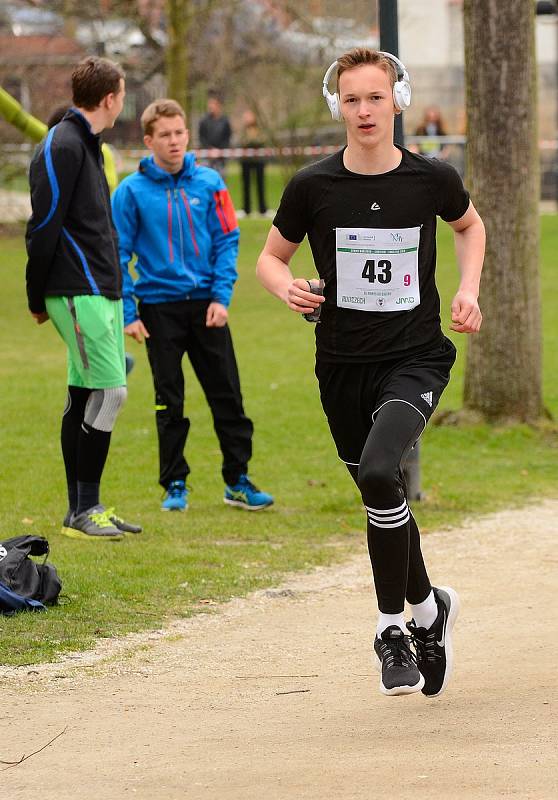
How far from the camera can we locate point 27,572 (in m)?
6.34

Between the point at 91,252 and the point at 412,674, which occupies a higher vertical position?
the point at 91,252

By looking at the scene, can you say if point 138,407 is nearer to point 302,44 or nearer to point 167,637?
point 167,637

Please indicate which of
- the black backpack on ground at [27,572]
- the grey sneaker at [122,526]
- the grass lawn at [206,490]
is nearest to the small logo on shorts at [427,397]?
the grass lawn at [206,490]

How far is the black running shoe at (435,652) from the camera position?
5.06m

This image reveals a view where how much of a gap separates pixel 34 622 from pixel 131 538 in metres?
1.69

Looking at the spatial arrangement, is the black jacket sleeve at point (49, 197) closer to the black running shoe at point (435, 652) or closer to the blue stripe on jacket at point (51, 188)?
the blue stripe on jacket at point (51, 188)

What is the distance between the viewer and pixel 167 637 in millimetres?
6023

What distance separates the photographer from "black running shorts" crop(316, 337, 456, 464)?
4953mm

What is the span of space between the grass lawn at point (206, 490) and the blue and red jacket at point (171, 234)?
1274 millimetres

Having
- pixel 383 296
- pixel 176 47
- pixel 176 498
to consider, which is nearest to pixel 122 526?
pixel 176 498

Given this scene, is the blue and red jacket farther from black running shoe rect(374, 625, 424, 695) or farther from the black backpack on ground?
black running shoe rect(374, 625, 424, 695)

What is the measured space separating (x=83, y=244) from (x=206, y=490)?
2.27 m

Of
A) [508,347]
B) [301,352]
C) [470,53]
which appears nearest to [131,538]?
[508,347]

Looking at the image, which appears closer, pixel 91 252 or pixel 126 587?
pixel 126 587
